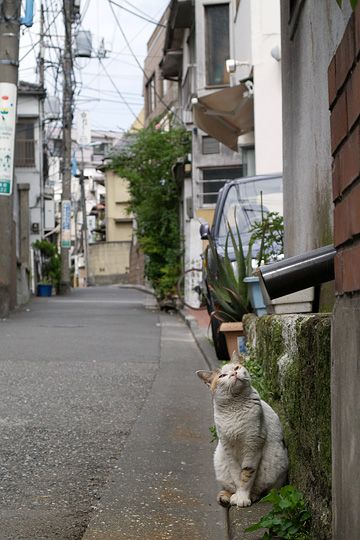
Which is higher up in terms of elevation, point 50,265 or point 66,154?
point 66,154

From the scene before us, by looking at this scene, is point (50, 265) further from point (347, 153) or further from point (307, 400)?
point (347, 153)

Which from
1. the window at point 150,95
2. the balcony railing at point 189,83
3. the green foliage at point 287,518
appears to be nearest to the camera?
the green foliage at point 287,518

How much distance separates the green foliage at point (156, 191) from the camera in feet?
72.0

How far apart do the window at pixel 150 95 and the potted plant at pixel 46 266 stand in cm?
1208

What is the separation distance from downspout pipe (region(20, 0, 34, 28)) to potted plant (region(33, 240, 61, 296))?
616 inches

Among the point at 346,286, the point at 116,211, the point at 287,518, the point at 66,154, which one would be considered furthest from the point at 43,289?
the point at 116,211

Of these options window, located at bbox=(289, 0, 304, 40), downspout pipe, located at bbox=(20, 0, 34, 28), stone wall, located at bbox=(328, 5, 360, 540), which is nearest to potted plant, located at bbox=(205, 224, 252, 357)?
window, located at bbox=(289, 0, 304, 40)

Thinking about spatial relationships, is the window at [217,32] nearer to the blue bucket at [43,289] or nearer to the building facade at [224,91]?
the building facade at [224,91]

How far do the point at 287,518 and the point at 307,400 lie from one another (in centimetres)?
45

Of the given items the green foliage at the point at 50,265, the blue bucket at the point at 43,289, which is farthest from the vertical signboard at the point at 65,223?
the blue bucket at the point at 43,289

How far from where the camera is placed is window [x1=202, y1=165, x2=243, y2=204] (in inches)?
955

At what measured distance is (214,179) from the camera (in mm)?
25203

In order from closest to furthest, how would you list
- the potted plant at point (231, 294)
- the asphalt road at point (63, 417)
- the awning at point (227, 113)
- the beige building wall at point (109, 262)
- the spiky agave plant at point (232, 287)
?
the asphalt road at point (63, 417) → the potted plant at point (231, 294) → the spiky agave plant at point (232, 287) → the awning at point (227, 113) → the beige building wall at point (109, 262)

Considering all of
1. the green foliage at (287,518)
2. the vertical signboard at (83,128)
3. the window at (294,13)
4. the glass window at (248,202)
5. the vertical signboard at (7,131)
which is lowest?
the green foliage at (287,518)
